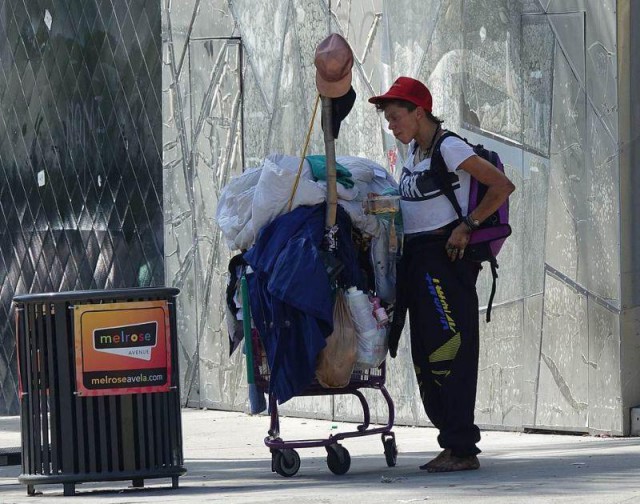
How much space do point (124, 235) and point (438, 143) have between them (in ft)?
23.6

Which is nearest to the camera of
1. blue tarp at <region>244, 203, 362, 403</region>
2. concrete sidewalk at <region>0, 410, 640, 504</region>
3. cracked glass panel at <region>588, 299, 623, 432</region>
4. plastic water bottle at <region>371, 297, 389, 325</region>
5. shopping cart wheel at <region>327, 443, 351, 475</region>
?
concrete sidewalk at <region>0, 410, 640, 504</region>

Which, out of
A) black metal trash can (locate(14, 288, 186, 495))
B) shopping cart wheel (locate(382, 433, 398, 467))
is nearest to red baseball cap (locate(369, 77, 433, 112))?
black metal trash can (locate(14, 288, 186, 495))

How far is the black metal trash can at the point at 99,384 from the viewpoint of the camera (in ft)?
23.0

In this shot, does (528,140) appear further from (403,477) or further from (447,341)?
(403,477)

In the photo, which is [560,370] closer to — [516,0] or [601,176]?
[601,176]

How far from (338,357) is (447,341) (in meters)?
0.52

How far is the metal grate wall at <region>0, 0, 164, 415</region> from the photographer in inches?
535

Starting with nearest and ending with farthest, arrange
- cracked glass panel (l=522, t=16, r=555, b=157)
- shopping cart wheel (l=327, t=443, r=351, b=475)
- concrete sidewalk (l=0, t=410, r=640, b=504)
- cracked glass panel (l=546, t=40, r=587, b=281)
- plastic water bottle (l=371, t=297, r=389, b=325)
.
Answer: concrete sidewalk (l=0, t=410, r=640, b=504) < plastic water bottle (l=371, t=297, r=389, b=325) < shopping cart wheel (l=327, t=443, r=351, b=475) < cracked glass panel (l=546, t=40, r=587, b=281) < cracked glass panel (l=522, t=16, r=555, b=157)

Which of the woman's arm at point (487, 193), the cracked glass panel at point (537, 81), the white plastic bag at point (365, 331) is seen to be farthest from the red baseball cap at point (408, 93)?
the cracked glass panel at point (537, 81)

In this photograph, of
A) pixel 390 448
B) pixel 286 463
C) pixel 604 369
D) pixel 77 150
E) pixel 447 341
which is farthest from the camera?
pixel 77 150

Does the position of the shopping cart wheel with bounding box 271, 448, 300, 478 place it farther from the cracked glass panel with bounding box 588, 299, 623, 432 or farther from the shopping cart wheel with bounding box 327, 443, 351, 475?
the cracked glass panel with bounding box 588, 299, 623, 432

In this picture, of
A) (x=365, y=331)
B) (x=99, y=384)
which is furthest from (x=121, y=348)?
(x=365, y=331)

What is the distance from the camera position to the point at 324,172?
7.43m

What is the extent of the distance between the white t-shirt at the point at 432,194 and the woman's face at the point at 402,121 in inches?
5.9
